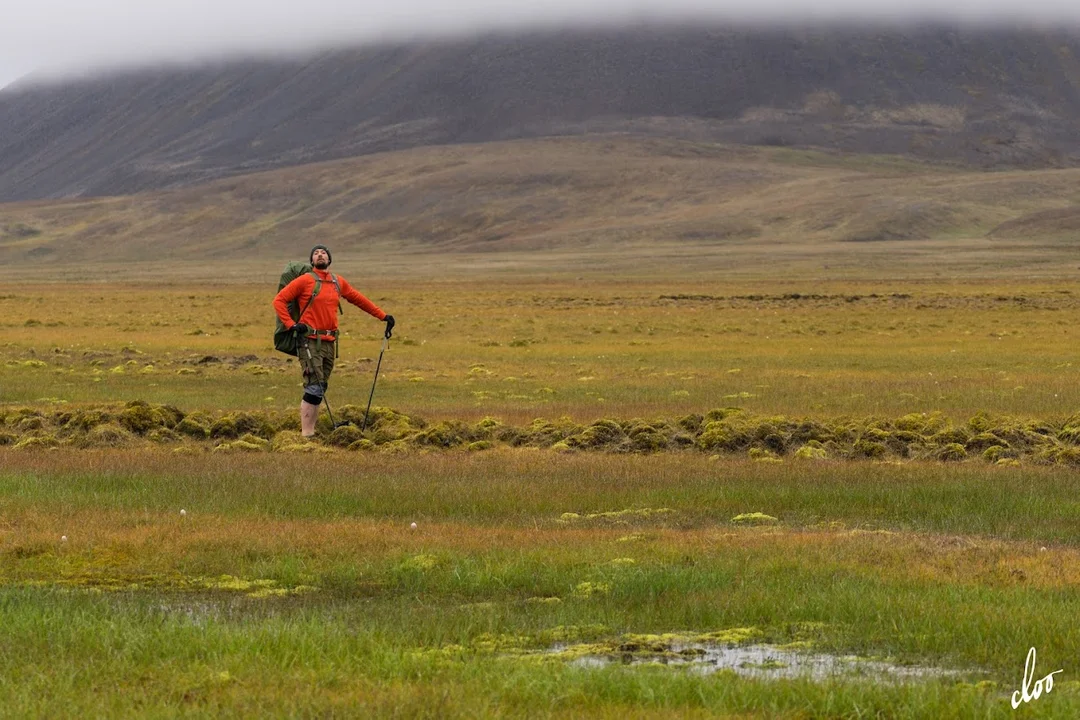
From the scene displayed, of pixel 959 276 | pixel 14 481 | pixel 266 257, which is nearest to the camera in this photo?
pixel 14 481

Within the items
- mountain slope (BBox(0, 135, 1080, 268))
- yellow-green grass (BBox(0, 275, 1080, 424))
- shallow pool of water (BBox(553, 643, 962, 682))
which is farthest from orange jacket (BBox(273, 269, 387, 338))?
mountain slope (BBox(0, 135, 1080, 268))

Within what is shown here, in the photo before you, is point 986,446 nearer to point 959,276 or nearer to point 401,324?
point 401,324

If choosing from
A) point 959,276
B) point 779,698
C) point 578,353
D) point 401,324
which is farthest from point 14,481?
point 959,276

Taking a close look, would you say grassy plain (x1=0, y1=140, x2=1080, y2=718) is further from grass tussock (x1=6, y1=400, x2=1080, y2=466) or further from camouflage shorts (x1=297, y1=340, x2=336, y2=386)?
camouflage shorts (x1=297, y1=340, x2=336, y2=386)

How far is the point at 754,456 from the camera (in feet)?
52.5

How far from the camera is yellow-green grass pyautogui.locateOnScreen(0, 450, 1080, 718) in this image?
6.99 metres

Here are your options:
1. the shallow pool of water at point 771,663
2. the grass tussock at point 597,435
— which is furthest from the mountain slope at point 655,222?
the shallow pool of water at point 771,663

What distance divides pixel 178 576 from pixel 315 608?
56.2 inches

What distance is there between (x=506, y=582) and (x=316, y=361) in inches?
294

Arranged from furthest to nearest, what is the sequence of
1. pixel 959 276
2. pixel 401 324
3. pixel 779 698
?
pixel 959 276 < pixel 401 324 < pixel 779 698

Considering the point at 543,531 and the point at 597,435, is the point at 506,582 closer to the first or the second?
the point at 543,531
